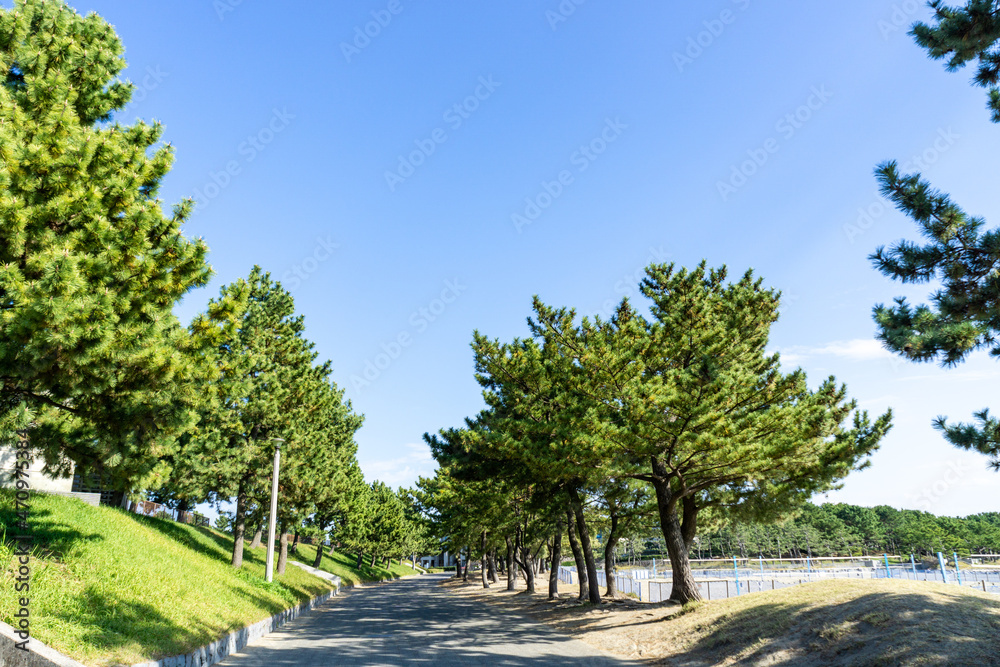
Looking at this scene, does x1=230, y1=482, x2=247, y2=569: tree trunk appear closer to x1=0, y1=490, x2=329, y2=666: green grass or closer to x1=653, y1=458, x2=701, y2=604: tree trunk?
x1=0, y1=490, x2=329, y2=666: green grass

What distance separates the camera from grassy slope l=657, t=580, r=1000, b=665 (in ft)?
27.9

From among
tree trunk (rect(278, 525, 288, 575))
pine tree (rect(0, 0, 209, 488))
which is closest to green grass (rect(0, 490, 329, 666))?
pine tree (rect(0, 0, 209, 488))

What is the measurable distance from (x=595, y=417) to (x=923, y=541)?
376 ft

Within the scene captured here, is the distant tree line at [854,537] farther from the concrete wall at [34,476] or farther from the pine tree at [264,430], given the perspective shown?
the concrete wall at [34,476]

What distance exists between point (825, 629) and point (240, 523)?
870 inches

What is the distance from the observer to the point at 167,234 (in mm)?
7738

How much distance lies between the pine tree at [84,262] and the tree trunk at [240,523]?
15992 millimetres

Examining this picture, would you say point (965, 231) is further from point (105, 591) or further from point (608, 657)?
point (105, 591)

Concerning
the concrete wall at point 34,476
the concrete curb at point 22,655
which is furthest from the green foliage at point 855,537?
the concrete curb at point 22,655

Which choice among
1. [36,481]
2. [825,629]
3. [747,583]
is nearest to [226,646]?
[825,629]

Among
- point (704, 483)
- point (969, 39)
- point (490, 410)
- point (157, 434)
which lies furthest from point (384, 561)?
point (969, 39)

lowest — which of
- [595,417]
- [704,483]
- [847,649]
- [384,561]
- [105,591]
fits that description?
[384,561]

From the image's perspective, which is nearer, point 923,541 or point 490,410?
point 490,410

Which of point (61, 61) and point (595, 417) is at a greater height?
point (61, 61)
